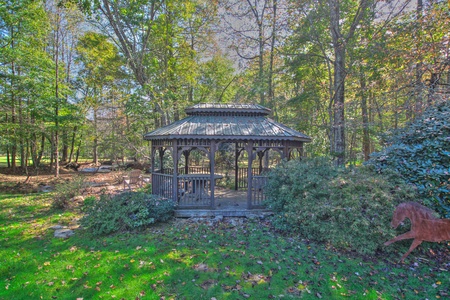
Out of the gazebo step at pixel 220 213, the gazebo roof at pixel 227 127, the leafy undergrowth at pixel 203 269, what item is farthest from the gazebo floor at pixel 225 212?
the gazebo roof at pixel 227 127

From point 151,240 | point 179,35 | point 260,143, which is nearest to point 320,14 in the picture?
point 260,143

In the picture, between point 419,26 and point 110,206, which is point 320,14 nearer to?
point 419,26

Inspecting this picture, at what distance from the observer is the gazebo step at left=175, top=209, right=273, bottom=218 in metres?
7.33

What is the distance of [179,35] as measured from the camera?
15.6m

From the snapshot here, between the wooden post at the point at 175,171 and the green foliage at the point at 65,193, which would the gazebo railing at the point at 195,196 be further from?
the green foliage at the point at 65,193

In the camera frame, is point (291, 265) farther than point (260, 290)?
Yes

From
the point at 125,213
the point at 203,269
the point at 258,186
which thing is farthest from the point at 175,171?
the point at 203,269

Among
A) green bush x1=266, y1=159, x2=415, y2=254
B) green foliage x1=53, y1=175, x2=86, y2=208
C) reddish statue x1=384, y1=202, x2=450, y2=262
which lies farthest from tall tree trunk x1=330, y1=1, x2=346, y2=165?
green foliage x1=53, y1=175, x2=86, y2=208

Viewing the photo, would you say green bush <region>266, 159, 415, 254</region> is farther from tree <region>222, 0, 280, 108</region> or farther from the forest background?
tree <region>222, 0, 280, 108</region>

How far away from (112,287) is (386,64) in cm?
1211

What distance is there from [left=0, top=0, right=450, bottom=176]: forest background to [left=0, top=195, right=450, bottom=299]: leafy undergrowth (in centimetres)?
426

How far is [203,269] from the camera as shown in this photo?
4.30 meters

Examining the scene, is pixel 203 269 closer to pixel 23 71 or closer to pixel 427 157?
pixel 427 157

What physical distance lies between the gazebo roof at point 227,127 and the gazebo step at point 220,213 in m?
2.38
